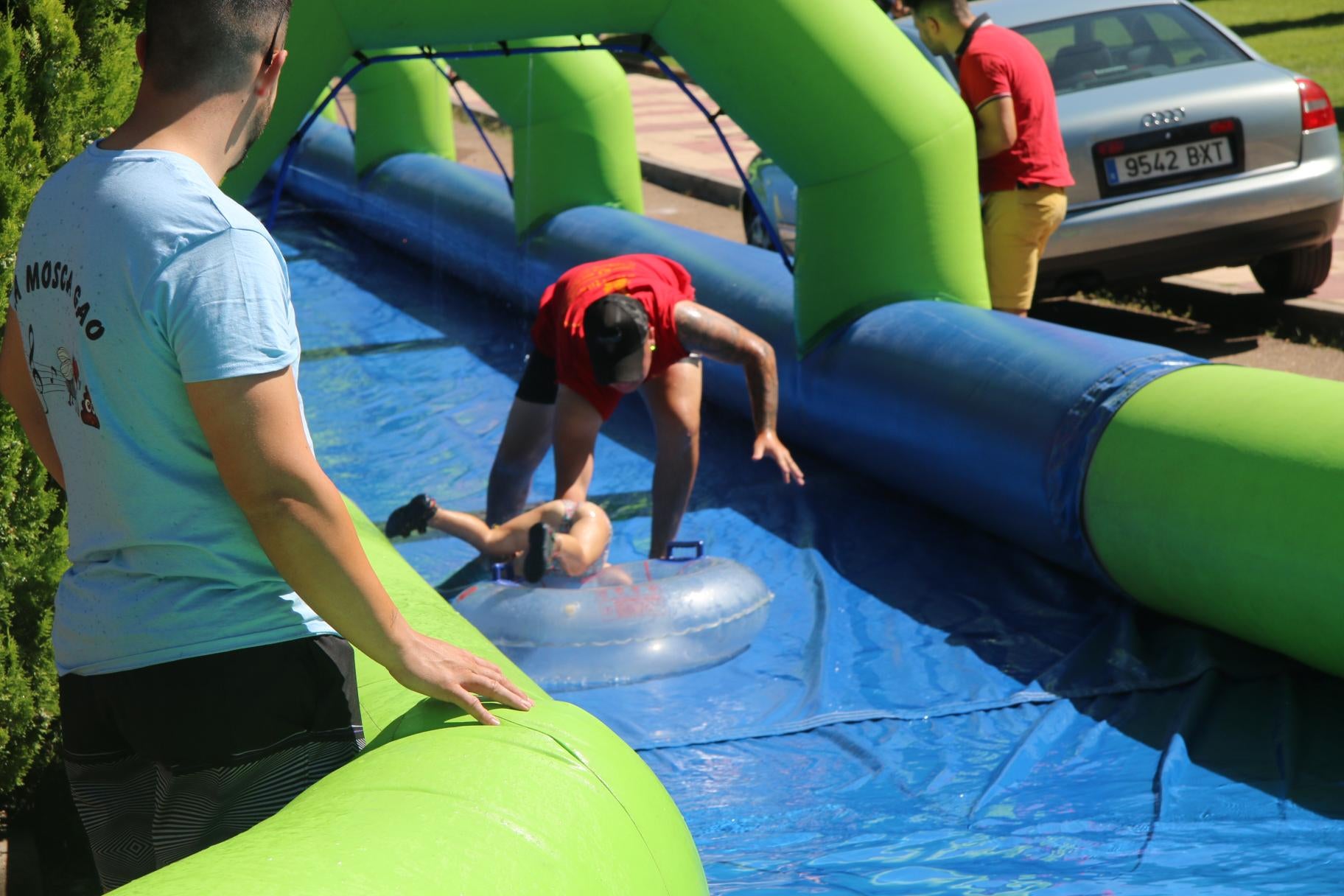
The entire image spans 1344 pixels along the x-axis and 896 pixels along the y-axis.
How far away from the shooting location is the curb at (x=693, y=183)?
12.1 meters

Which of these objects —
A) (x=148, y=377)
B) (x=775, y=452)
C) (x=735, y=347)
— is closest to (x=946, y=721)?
(x=775, y=452)

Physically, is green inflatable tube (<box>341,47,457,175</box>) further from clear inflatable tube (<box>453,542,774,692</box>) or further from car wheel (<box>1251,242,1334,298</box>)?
clear inflatable tube (<box>453,542,774,692</box>)

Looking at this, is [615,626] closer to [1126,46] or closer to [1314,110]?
[1314,110]

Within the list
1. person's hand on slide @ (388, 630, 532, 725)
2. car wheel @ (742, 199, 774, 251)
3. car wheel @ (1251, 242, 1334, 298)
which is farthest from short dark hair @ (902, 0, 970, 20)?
person's hand on slide @ (388, 630, 532, 725)

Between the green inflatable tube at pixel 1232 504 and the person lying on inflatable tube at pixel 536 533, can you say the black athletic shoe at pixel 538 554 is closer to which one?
the person lying on inflatable tube at pixel 536 533

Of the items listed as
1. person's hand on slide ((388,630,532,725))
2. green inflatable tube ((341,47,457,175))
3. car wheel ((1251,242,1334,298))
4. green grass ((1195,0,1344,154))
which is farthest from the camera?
green grass ((1195,0,1344,154))

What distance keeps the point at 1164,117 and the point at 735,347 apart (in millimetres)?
2986

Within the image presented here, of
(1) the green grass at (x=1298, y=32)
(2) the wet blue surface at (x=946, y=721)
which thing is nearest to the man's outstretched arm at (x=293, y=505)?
(2) the wet blue surface at (x=946, y=721)

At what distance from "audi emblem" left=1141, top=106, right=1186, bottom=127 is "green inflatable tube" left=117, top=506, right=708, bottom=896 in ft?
17.2

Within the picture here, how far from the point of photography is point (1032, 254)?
6023 millimetres

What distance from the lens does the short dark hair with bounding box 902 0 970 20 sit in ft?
18.6

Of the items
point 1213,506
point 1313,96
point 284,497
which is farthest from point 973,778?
point 1313,96

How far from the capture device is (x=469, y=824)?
1.76m

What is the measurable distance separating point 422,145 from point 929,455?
281 inches
